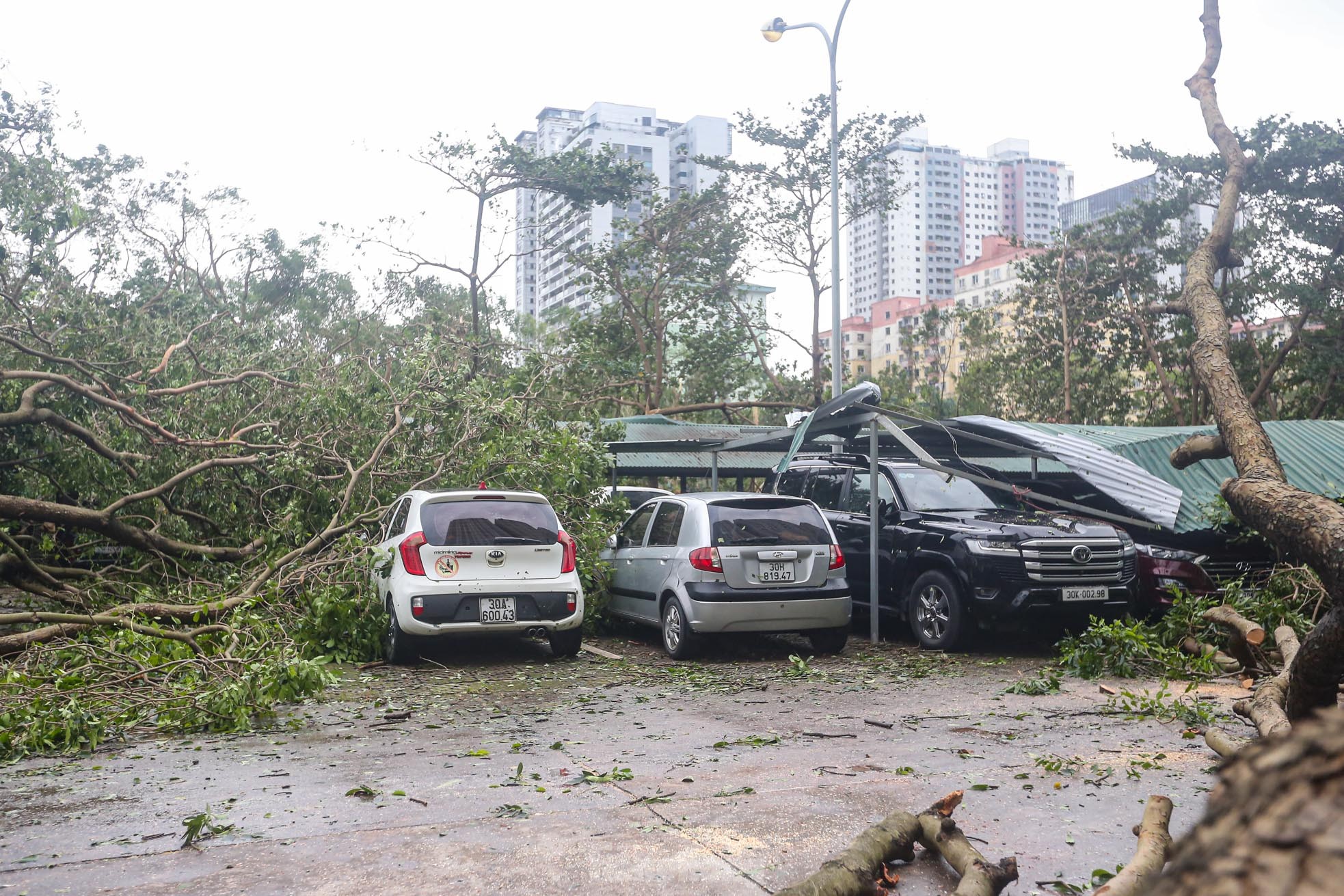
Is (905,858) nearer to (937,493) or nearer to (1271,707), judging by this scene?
(1271,707)

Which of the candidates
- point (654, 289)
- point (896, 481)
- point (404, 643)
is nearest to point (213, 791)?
point (404, 643)

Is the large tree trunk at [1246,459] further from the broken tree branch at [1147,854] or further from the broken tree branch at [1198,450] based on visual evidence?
the broken tree branch at [1147,854]

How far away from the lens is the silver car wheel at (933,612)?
38.3 feet

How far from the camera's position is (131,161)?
3688 cm

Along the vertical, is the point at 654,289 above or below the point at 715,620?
above

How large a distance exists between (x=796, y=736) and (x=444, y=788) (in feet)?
7.91

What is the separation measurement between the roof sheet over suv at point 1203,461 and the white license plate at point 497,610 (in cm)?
559

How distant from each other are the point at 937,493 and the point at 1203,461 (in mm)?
3568

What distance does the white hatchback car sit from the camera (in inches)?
409

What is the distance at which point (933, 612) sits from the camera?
38.9ft

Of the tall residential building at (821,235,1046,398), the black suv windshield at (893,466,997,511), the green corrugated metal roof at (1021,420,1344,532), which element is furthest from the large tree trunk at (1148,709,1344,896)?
the tall residential building at (821,235,1046,398)

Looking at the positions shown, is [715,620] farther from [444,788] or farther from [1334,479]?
[1334,479]

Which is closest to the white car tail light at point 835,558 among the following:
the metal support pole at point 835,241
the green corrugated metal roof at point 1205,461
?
the green corrugated metal roof at point 1205,461

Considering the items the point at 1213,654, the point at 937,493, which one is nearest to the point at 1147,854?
the point at 1213,654
